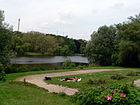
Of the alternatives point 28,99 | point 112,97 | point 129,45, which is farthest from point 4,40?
point 129,45

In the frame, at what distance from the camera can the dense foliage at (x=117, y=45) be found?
1165 inches

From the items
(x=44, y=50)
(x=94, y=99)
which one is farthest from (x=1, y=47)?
(x=44, y=50)

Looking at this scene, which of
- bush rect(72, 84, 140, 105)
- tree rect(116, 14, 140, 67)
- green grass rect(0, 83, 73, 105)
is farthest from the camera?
tree rect(116, 14, 140, 67)

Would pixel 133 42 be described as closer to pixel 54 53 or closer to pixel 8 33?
pixel 8 33

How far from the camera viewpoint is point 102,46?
33875 mm

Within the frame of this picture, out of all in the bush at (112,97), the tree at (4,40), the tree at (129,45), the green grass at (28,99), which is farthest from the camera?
the tree at (129,45)

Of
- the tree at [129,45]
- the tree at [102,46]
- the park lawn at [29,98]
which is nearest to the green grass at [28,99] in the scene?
the park lawn at [29,98]

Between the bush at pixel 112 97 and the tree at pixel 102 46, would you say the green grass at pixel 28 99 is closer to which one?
the bush at pixel 112 97

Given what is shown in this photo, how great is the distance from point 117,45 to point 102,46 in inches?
121

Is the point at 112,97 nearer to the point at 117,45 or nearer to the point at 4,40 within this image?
the point at 4,40

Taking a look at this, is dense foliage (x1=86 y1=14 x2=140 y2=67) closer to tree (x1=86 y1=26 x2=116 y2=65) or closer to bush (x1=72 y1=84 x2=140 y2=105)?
tree (x1=86 y1=26 x2=116 y2=65)

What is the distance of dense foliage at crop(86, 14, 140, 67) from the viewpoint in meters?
29.6

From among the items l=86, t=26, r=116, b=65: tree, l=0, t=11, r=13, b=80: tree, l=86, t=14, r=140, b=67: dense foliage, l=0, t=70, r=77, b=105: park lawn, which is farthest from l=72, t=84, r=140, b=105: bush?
l=86, t=26, r=116, b=65: tree

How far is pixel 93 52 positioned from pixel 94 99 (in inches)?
1184
